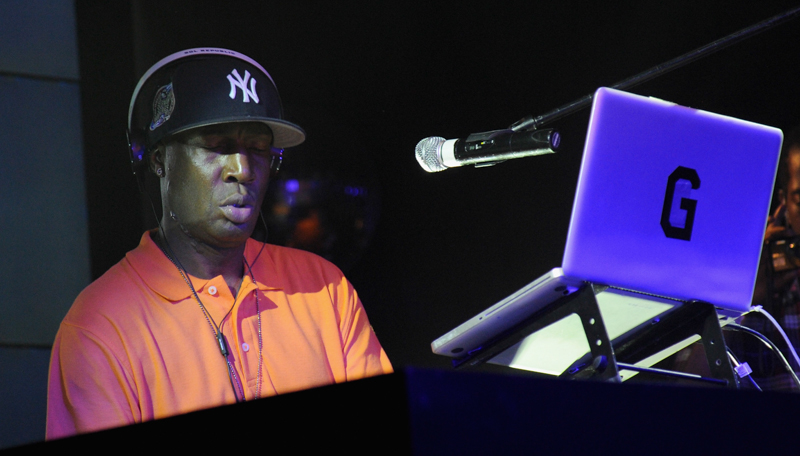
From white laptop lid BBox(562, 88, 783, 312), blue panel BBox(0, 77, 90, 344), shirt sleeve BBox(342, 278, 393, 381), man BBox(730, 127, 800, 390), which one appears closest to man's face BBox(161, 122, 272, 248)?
shirt sleeve BBox(342, 278, 393, 381)

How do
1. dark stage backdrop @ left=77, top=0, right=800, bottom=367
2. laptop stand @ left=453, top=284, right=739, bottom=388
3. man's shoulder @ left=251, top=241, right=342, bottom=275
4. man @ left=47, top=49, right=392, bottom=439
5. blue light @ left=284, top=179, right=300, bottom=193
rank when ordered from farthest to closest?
1. dark stage backdrop @ left=77, top=0, right=800, bottom=367
2. blue light @ left=284, top=179, right=300, bottom=193
3. man's shoulder @ left=251, top=241, right=342, bottom=275
4. man @ left=47, top=49, right=392, bottom=439
5. laptop stand @ left=453, top=284, right=739, bottom=388

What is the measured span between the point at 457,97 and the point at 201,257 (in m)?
1.43

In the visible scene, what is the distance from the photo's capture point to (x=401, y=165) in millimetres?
2992

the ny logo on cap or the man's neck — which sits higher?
the ny logo on cap

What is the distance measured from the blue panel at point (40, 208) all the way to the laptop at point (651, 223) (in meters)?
1.42

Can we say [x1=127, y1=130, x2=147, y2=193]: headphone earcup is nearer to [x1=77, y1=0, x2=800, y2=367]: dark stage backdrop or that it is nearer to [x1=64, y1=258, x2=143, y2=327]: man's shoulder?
[x1=64, y1=258, x2=143, y2=327]: man's shoulder

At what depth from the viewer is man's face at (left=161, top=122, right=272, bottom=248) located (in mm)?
1977

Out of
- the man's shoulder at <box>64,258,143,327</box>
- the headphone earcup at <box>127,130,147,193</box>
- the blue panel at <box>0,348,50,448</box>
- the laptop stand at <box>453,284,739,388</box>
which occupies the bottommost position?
the blue panel at <box>0,348,50,448</box>

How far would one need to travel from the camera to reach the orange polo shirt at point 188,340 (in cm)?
166

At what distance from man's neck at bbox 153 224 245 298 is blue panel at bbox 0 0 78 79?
2.47ft

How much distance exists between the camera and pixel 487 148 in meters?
1.45

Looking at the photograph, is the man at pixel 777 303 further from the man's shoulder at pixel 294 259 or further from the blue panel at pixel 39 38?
the blue panel at pixel 39 38

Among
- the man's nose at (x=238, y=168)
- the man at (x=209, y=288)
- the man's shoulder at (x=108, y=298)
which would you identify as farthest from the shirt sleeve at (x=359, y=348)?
the man's shoulder at (x=108, y=298)

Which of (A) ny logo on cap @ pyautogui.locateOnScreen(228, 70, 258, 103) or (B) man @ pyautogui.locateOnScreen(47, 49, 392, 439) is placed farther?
(A) ny logo on cap @ pyautogui.locateOnScreen(228, 70, 258, 103)
